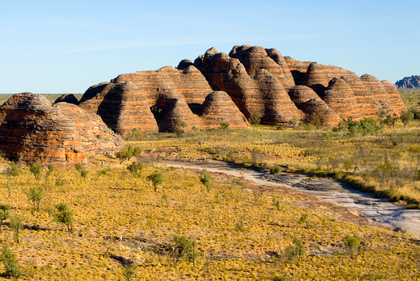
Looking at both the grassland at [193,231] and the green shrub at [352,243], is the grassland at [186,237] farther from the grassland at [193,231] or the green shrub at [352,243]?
the green shrub at [352,243]

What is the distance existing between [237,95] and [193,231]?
165 feet

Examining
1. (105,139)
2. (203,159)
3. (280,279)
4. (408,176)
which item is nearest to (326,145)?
(203,159)

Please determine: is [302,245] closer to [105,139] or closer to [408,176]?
[408,176]

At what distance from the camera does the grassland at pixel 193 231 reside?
17.5m

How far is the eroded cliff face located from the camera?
60.9 metres

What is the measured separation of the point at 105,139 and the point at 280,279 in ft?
89.5

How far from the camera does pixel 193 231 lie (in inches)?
870

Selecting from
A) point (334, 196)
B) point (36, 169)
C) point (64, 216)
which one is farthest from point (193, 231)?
point (334, 196)

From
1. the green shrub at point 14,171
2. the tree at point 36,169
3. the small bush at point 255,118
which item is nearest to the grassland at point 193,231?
the tree at point 36,169

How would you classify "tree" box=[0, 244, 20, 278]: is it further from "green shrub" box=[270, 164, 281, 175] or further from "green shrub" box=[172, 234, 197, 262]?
"green shrub" box=[270, 164, 281, 175]

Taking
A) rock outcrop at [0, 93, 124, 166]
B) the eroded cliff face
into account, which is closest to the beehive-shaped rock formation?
the eroded cliff face

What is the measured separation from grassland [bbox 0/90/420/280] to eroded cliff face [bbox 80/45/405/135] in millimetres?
23116

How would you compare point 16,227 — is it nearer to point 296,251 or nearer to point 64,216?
point 64,216

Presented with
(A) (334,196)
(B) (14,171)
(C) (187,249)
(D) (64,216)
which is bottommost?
(C) (187,249)
